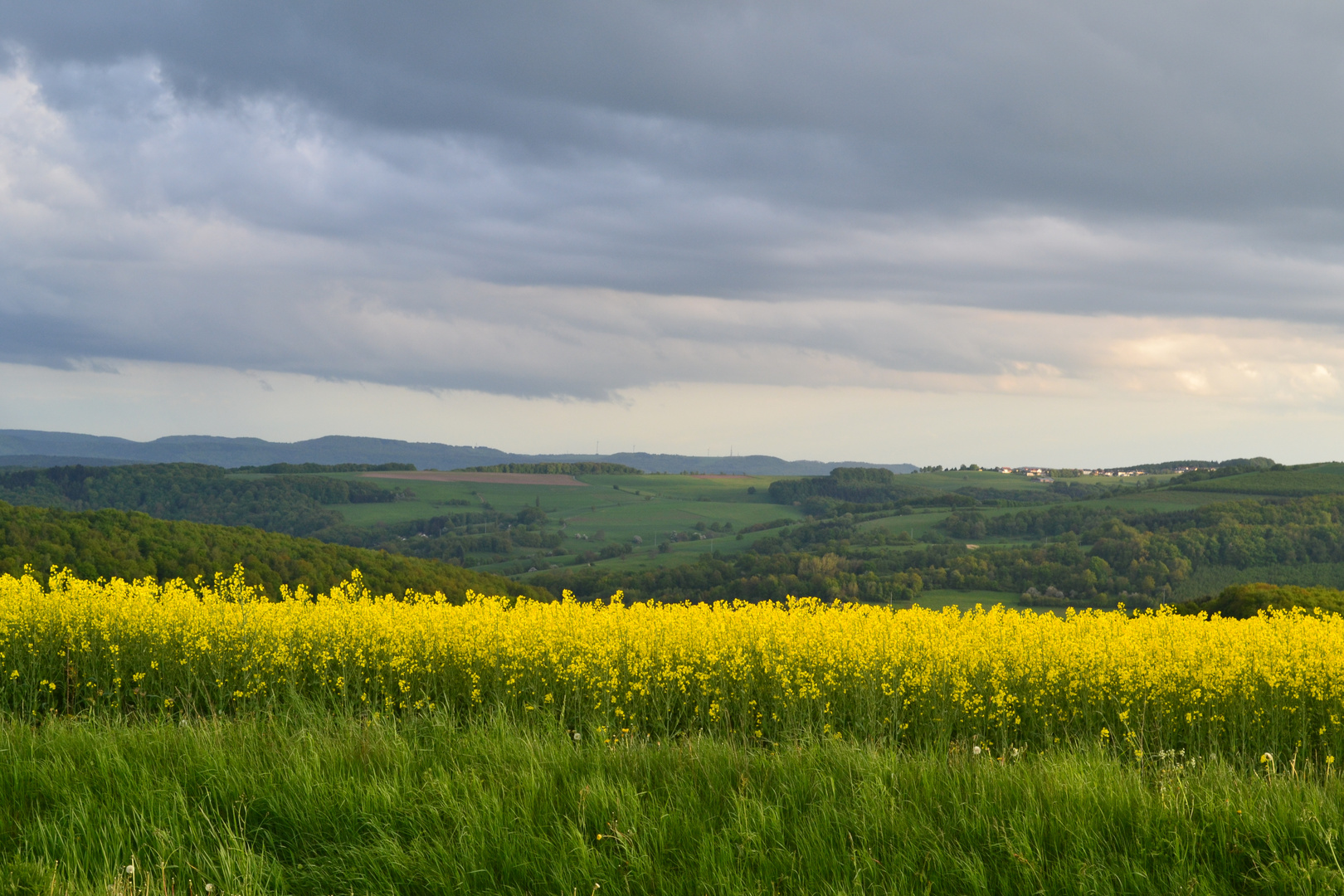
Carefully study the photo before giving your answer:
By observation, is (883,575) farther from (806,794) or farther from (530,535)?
(530,535)

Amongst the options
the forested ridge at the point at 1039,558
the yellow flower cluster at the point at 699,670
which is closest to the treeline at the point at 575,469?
the forested ridge at the point at 1039,558

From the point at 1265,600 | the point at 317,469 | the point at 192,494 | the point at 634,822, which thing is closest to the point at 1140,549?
the point at 1265,600

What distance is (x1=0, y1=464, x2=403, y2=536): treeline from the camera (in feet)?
386

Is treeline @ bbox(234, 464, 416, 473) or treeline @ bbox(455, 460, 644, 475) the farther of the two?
treeline @ bbox(455, 460, 644, 475)

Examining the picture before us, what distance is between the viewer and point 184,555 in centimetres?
3947

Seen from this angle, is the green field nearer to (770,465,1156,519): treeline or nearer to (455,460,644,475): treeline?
(770,465,1156,519): treeline

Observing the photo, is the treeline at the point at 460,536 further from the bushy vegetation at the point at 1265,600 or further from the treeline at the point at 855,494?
the bushy vegetation at the point at 1265,600

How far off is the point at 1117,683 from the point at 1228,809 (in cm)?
401

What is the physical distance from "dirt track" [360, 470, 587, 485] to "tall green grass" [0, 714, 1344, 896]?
149 m

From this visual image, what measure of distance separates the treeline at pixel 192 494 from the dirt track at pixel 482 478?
15285 millimetres

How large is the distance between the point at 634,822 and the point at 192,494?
455 ft

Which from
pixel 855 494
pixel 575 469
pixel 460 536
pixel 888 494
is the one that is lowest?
pixel 460 536

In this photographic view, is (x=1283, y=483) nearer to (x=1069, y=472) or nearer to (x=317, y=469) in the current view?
(x=1069, y=472)

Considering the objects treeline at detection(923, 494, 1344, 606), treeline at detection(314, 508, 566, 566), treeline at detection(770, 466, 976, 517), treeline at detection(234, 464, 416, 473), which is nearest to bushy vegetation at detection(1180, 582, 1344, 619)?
treeline at detection(923, 494, 1344, 606)
